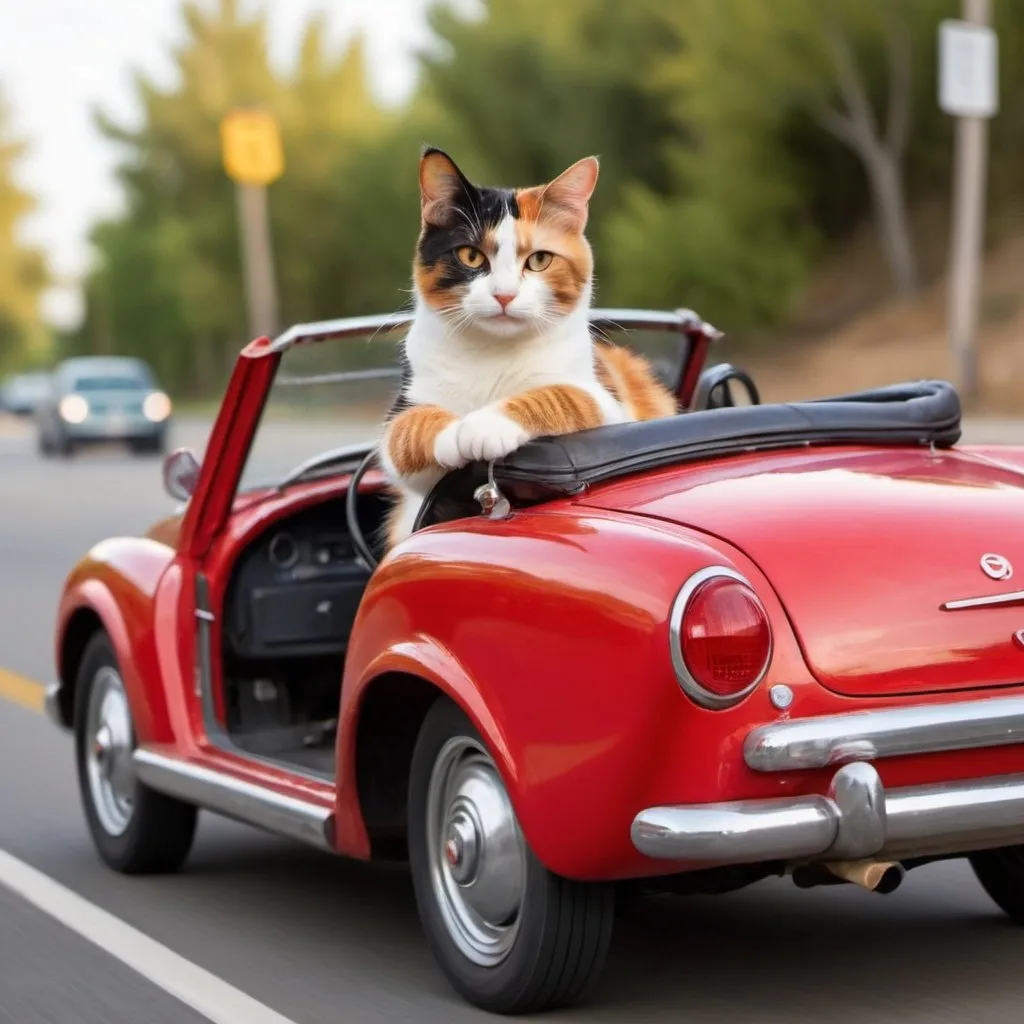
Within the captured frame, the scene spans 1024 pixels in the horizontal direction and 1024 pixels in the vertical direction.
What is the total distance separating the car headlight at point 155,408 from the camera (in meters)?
39.3

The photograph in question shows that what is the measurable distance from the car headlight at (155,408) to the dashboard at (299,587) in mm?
33195

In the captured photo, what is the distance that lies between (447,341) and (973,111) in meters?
23.0

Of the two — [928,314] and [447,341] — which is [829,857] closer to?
[447,341]

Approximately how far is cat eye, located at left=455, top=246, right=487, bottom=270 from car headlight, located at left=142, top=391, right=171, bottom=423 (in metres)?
34.6

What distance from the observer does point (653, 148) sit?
5309cm

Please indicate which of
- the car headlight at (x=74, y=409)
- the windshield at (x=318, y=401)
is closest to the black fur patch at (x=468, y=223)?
the windshield at (x=318, y=401)

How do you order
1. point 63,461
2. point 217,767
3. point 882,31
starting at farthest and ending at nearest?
point 882,31
point 63,461
point 217,767

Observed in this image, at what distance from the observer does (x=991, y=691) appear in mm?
4367

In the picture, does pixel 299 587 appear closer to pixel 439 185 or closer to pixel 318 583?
pixel 318 583

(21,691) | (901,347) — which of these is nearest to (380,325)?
(21,691)

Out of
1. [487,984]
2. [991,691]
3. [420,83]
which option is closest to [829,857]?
[991,691]

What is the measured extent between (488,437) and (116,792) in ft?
8.05

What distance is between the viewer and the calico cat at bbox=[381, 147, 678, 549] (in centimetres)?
505

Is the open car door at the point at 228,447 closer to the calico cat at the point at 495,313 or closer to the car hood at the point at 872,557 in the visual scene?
the calico cat at the point at 495,313
